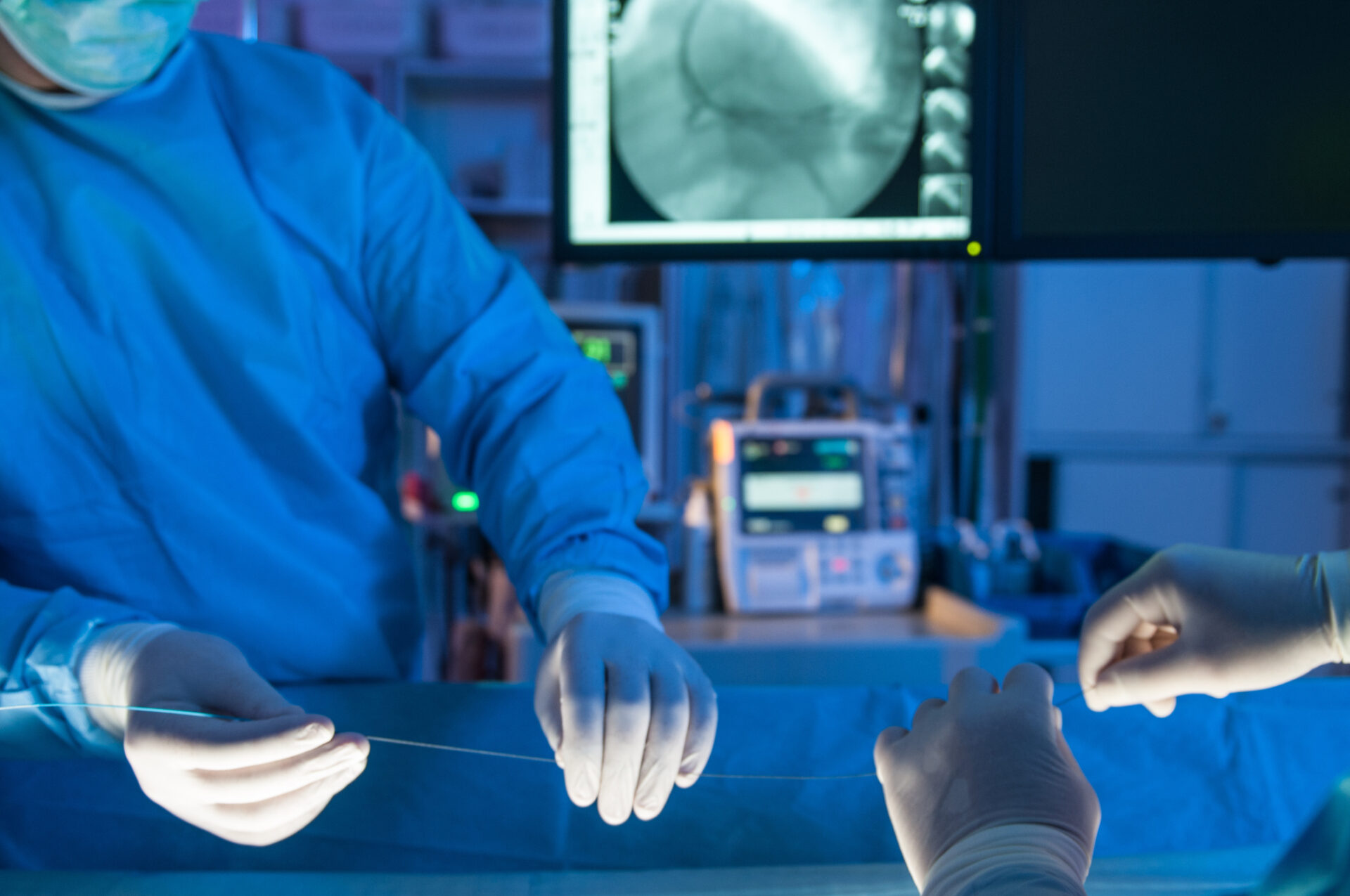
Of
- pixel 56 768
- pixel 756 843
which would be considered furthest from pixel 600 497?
pixel 56 768

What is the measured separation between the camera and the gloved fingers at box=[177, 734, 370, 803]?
0.55 meters

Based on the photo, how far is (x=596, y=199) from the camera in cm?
121

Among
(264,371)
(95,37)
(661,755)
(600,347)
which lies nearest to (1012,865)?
(661,755)

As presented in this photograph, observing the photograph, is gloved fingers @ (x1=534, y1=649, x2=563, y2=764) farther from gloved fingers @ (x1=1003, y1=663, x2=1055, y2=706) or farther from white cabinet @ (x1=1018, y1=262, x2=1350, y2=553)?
white cabinet @ (x1=1018, y1=262, x2=1350, y2=553)

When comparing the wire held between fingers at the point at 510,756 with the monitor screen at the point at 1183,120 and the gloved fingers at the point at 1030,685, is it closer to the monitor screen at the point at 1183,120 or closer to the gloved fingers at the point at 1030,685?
the gloved fingers at the point at 1030,685

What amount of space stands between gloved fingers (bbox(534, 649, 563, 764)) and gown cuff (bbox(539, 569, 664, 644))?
4 centimetres

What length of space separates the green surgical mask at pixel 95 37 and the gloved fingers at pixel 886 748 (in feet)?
2.64

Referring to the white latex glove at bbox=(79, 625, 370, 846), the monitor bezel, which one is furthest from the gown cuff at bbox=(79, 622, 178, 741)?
the monitor bezel

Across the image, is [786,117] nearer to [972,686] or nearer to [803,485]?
[972,686]

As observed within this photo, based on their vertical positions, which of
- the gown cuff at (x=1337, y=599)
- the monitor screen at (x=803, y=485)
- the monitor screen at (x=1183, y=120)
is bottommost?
the monitor screen at (x=803, y=485)

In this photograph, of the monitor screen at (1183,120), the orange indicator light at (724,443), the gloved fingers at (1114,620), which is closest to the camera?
the gloved fingers at (1114,620)

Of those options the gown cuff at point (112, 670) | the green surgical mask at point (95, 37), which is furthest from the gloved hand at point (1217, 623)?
the green surgical mask at point (95, 37)

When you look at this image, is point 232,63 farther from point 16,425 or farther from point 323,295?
point 16,425

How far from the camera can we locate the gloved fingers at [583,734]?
612mm
